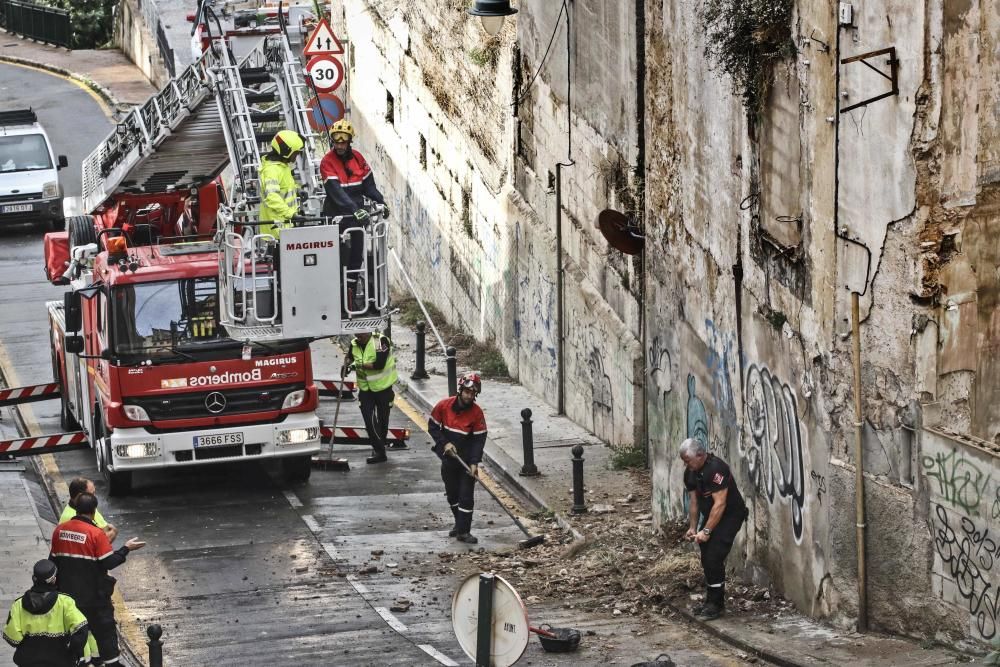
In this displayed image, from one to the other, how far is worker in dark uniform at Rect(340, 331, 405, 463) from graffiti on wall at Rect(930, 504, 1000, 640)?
9278mm

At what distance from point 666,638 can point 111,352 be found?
23.2ft

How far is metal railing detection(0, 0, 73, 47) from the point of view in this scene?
5394cm

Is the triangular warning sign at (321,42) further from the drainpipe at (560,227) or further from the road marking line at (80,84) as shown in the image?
the road marking line at (80,84)

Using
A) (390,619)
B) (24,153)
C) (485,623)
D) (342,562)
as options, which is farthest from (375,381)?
(24,153)

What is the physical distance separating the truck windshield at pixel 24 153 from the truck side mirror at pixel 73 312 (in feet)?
51.9

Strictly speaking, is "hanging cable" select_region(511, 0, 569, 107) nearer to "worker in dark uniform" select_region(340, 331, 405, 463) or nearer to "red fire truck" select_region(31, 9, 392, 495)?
"red fire truck" select_region(31, 9, 392, 495)

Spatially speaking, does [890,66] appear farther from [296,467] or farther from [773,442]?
[296,467]

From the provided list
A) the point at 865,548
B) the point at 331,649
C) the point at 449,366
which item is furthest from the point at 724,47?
the point at 449,366

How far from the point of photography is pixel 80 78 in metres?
48.9

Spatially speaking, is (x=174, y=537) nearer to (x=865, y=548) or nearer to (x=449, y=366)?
(x=449, y=366)

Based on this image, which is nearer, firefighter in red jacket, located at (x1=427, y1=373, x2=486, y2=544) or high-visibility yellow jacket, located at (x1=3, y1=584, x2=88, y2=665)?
high-visibility yellow jacket, located at (x1=3, y1=584, x2=88, y2=665)

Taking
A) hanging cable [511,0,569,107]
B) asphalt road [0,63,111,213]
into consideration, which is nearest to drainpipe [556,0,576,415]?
hanging cable [511,0,569,107]

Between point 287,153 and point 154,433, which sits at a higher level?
point 287,153

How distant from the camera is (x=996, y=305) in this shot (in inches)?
509
